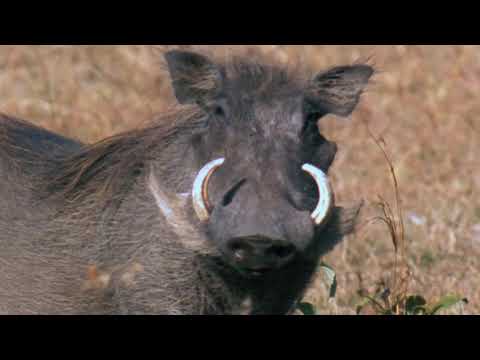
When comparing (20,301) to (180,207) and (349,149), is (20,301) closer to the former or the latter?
(180,207)

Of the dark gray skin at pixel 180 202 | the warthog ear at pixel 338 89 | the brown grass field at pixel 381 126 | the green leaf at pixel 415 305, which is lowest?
the brown grass field at pixel 381 126

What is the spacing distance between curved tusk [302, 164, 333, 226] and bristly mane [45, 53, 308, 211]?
38 centimetres

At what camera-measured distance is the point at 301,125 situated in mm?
3375

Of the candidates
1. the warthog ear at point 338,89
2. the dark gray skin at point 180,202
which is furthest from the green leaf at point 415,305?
the warthog ear at point 338,89

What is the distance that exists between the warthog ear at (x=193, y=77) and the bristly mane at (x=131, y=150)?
54 mm

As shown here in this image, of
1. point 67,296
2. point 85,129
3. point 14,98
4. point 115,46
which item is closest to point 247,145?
point 67,296

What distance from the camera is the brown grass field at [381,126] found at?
478 cm

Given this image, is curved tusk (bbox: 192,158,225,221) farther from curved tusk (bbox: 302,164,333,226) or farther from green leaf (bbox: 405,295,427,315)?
green leaf (bbox: 405,295,427,315)

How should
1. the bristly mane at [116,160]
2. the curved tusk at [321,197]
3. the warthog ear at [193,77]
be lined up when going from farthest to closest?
the bristly mane at [116,160], the warthog ear at [193,77], the curved tusk at [321,197]

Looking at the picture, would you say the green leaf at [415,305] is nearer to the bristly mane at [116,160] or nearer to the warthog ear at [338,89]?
the warthog ear at [338,89]

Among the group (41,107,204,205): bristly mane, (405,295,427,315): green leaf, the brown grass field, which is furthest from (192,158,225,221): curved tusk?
the brown grass field

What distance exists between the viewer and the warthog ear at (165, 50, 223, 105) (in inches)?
139

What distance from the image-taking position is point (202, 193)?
3191 mm

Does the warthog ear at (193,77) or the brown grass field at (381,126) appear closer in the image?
the warthog ear at (193,77)
